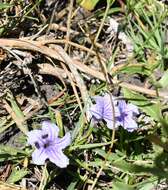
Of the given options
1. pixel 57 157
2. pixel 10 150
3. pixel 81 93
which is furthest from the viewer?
pixel 81 93

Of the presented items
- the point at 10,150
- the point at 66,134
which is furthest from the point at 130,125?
the point at 10,150

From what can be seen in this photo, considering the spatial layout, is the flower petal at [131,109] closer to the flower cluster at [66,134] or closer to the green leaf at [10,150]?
the flower cluster at [66,134]

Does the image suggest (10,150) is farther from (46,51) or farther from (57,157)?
(46,51)

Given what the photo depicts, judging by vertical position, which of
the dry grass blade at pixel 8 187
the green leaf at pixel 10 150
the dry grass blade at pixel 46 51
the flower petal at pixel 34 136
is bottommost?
the dry grass blade at pixel 8 187

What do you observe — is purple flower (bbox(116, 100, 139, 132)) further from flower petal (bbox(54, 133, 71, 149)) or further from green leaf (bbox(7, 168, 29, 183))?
green leaf (bbox(7, 168, 29, 183))

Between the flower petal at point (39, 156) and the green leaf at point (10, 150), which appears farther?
the green leaf at point (10, 150)

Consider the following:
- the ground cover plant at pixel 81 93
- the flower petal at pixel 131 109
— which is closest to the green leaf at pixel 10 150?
the ground cover plant at pixel 81 93

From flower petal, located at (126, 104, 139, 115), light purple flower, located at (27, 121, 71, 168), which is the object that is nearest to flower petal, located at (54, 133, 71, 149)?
light purple flower, located at (27, 121, 71, 168)

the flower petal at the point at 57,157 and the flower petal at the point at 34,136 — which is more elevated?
the flower petal at the point at 34,136
